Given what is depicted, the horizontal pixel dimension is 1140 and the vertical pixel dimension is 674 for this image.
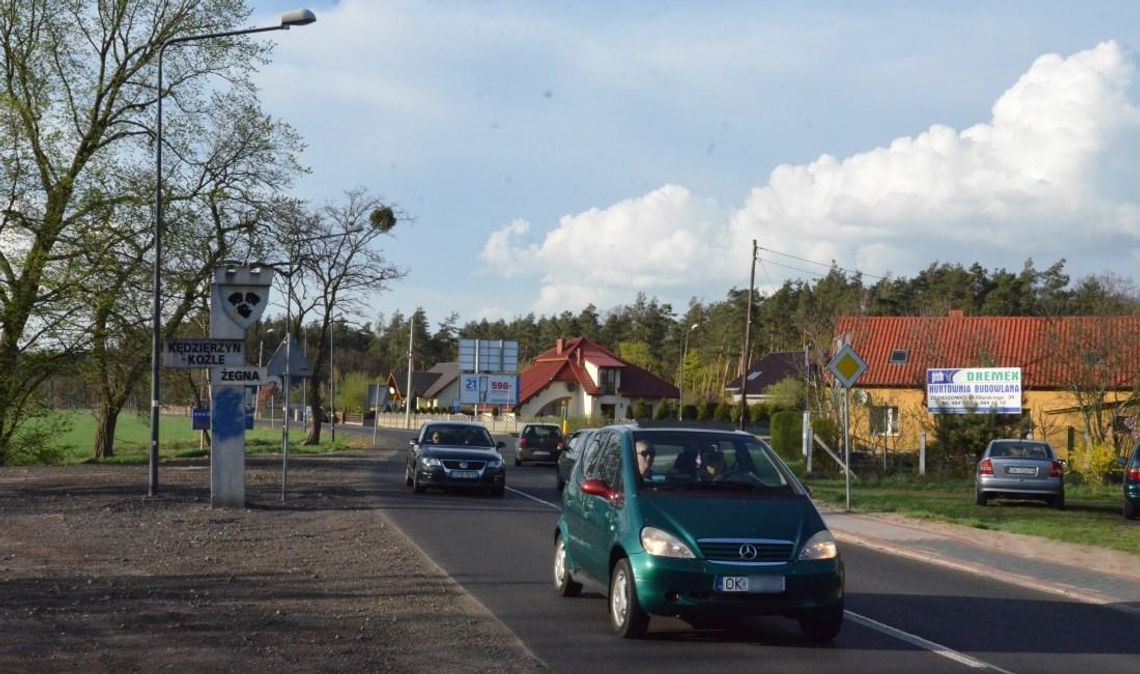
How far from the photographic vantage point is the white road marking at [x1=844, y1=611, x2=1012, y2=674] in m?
8.47

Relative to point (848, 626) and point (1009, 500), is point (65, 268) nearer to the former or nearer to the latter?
point (1009, 500)

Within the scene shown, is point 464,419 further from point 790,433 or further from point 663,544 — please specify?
point 663,544

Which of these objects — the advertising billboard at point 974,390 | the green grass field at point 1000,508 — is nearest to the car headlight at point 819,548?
the green grass field at point 1000,508

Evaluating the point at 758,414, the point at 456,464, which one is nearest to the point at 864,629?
the point at 456,464

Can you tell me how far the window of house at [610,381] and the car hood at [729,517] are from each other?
279ft

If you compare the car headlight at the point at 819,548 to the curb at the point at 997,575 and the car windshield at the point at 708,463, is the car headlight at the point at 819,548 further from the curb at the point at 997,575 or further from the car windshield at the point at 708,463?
the curb at the point at 997,575

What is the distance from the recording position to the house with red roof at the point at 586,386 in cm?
9406

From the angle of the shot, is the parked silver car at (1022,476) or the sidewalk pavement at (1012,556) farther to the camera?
the parked silver car at (1022,476)

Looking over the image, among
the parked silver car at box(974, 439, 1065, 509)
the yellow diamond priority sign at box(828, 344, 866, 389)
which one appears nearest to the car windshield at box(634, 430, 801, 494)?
the yellow diamond priority sign at box(828, 344, 866, 389)

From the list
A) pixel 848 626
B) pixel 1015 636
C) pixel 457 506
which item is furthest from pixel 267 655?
pixel 457 506

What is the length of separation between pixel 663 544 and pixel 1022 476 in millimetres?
17396

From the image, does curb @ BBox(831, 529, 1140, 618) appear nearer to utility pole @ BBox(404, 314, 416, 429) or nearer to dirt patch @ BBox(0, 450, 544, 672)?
dirt patch @ BBox(0, 450, 544, 672)

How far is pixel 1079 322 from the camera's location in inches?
1501

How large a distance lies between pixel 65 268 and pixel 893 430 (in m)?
25.8
